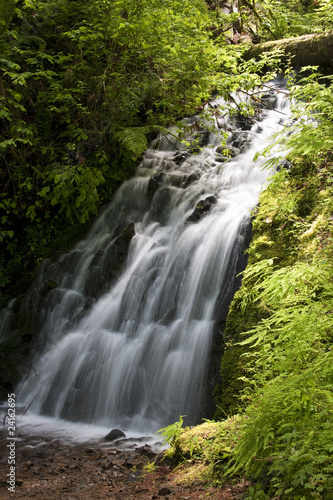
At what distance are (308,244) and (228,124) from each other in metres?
6.21

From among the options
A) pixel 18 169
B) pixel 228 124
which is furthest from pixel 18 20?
pixel 228 124

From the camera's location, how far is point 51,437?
472cm

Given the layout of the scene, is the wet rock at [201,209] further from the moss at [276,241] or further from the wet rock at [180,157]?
the wet rock at [180,157]

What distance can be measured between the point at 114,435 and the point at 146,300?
1.99 metres

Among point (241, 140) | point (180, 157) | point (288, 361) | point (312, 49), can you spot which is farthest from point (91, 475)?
point (312, 49)

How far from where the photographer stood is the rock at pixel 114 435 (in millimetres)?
4531

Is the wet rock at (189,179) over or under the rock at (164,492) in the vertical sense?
over

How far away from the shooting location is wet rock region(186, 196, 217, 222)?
681 centimetres

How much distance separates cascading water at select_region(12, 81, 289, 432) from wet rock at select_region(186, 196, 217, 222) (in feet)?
0.06

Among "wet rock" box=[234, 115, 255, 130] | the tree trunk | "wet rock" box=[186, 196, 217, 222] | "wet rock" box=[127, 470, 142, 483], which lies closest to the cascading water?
"wet rock" box=[186, 196, 217, 222]

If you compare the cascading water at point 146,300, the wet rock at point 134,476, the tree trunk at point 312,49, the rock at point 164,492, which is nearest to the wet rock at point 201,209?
the cascading water at point 146,300

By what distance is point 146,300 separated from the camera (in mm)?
5988

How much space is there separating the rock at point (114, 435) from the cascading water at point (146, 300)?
1.00ft

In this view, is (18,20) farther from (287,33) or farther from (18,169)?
(287,33)
